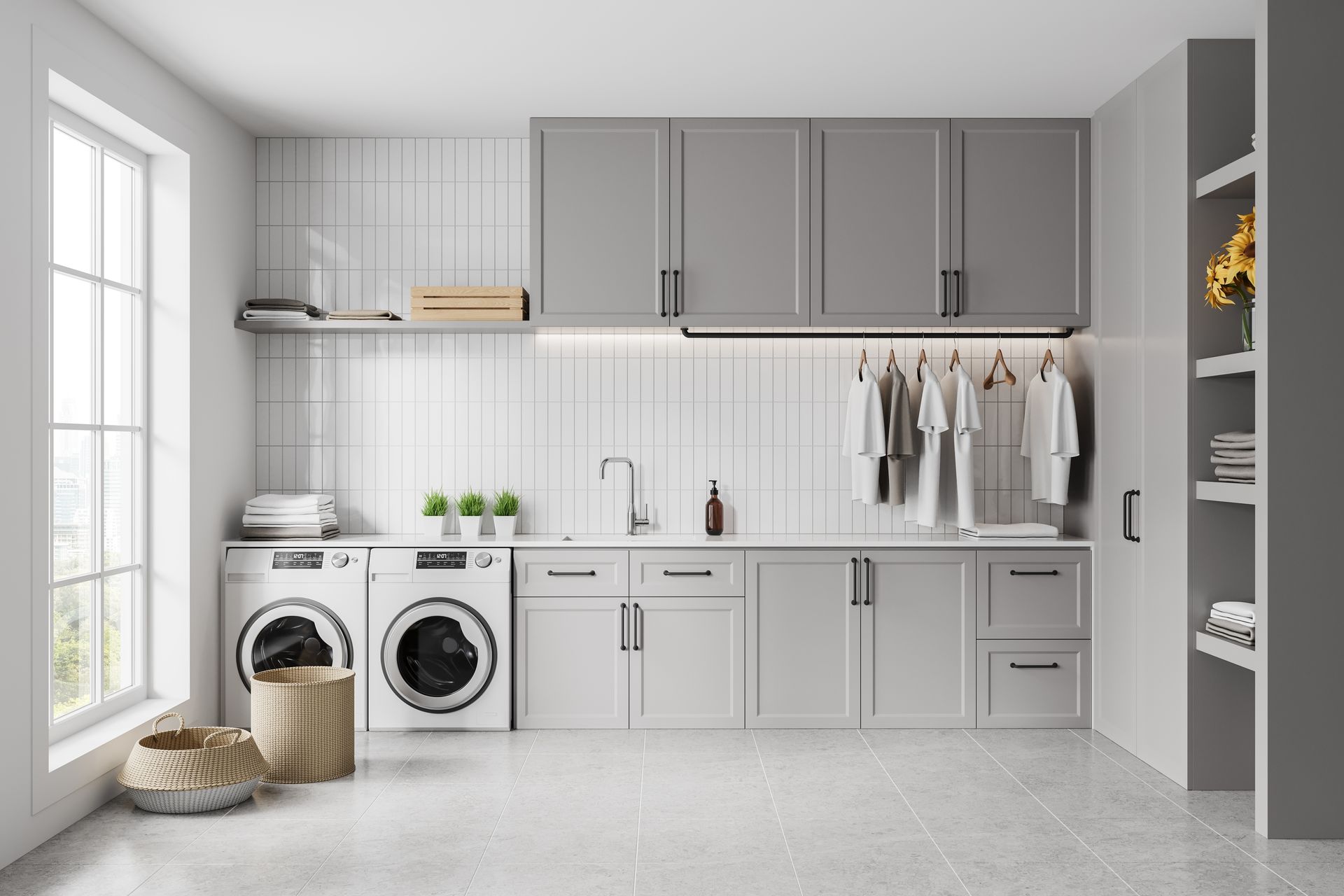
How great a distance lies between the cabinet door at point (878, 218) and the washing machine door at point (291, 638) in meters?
2.47

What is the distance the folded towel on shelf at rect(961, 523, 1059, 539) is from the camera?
4.22 metres

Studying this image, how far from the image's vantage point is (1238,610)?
3150mm

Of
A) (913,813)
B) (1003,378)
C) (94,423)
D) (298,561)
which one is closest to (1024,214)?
(1003,378)

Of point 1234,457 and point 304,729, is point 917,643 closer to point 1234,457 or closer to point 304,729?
point 1234,457

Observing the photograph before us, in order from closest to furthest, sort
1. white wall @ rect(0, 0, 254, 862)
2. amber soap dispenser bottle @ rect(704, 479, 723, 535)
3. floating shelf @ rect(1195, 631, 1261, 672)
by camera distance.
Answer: white wall @ rect(0, 0, 254, 862) → floating shelf @ rect(1195, 631, 1261, 672) → amber soap dispenser bottle @ rect(704, 479, 723, 535)

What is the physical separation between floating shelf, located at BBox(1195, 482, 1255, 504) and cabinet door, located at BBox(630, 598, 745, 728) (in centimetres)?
182

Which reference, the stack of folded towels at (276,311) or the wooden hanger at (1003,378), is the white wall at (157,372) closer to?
the stack of folded towels at (276,311)

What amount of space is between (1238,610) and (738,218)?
244cm

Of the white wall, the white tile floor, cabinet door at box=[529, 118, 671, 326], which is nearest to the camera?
the white tile floor

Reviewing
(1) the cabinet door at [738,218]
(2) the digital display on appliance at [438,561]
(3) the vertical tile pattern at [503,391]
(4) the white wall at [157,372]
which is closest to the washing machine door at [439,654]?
(2) the digital display on appliance at [438,561]

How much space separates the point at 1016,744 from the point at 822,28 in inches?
113

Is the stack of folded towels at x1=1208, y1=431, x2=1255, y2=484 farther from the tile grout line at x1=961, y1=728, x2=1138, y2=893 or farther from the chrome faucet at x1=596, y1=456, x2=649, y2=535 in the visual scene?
the chrome faucet at x1=596, y1=456, x2=649, y2=535

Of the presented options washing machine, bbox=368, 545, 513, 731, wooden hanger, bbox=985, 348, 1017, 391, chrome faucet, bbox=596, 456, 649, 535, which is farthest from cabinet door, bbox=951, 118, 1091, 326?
Answer: washing machine, bbox=368, 545, 513, 731

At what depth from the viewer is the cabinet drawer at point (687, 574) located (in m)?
4.14
